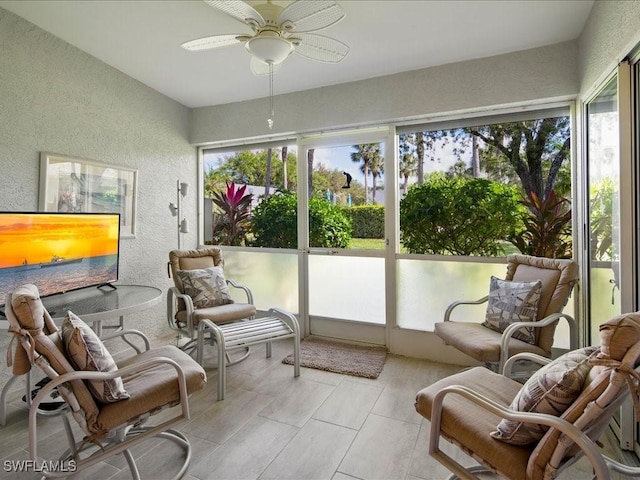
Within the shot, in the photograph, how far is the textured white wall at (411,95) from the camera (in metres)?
2.77

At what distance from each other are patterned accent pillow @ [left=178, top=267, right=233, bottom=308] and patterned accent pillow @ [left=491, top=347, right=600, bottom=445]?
267 cm

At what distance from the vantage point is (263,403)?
250 cm

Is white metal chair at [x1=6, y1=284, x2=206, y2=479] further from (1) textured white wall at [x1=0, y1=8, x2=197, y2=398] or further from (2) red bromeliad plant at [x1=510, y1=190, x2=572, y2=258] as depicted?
(2) red bromeliad plant at [x1=510, y1=190, x2=572, y2=258]

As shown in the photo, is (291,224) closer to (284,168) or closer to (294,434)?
(284,168)

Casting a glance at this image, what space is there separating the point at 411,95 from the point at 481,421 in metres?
2.75

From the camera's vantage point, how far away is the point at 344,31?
262 cm

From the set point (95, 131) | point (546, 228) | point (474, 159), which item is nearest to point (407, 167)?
point (474, 159)

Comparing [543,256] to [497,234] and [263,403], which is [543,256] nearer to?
[497,234]

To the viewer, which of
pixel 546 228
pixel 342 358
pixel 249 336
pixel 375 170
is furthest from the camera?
pixel 375 170

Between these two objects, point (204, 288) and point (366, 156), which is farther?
point (366, 156)

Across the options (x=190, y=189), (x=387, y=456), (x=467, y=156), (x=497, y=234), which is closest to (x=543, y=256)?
(x=497, y=234)

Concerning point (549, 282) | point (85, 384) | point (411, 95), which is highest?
point (411, 95)

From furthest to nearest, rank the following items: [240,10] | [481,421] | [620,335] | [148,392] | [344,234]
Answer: [344,234] → [240,10] → [148,392] → [481,421] → [620,335]

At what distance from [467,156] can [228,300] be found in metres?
2.67
